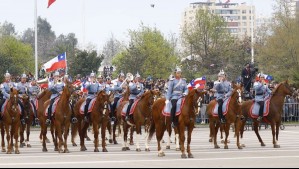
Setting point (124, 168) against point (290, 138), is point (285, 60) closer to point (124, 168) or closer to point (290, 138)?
point (290, 138)

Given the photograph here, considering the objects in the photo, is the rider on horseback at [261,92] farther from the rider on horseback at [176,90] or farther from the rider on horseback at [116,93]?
the rider on horseback at [176,90]

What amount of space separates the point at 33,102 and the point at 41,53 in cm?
12265

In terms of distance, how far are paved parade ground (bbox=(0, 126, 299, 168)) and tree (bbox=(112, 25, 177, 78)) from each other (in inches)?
1885

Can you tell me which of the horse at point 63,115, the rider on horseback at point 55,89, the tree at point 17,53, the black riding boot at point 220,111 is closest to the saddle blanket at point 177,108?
the horse at point 63,115

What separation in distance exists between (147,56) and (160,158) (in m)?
60.0

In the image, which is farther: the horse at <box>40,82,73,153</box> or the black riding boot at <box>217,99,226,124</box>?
the black riding boot at <box>217,99,226,124</box>

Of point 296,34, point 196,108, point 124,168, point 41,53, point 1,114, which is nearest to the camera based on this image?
point 124,168

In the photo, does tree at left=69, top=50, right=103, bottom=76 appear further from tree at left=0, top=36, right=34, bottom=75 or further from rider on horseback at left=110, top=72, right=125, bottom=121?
rider on horseback at left=110, top=72, right=125, bottom=121

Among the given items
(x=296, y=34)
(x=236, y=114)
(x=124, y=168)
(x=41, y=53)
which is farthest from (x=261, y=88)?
(x=41, y=53)

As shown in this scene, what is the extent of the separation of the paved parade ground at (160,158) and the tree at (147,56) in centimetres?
4789

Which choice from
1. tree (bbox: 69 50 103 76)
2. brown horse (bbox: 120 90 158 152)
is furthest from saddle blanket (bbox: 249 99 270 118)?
tree (bbox: 69 50 103 76)

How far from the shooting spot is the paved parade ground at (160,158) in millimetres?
24266

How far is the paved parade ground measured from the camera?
24.3 metres

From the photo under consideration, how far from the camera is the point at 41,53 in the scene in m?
157
